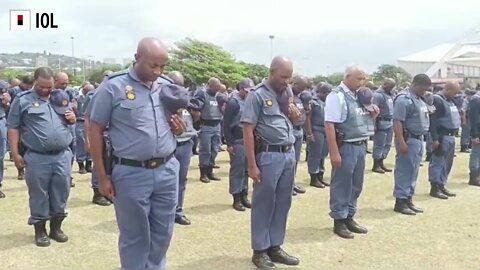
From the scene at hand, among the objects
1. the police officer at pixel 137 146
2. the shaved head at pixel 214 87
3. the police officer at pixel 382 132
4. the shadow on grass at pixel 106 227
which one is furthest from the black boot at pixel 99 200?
the police officer at pixel 382 132

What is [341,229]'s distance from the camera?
6.12m

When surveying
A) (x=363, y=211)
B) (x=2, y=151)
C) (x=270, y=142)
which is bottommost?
(x=363, y=211)

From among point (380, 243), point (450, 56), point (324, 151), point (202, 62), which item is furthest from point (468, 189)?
point (450, 56)

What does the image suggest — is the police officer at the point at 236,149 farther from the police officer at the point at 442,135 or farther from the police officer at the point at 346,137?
the police officer at the point at 442,135

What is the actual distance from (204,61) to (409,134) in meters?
43.2

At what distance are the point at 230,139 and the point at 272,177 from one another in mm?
2543

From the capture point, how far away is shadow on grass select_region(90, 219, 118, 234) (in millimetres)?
6237

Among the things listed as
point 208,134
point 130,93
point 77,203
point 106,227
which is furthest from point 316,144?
point 130,93

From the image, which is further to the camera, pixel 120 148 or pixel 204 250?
pixel 204 250

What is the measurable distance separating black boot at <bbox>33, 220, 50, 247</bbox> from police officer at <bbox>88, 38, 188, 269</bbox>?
2.13m

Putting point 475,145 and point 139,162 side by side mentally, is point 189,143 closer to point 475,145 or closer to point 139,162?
point 139,162

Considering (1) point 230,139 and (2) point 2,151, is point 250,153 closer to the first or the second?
(1) point 230,139

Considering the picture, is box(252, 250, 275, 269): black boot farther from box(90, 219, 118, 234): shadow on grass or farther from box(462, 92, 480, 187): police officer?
box(462, 92, 480, 187): police officer

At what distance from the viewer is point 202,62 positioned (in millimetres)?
49281
